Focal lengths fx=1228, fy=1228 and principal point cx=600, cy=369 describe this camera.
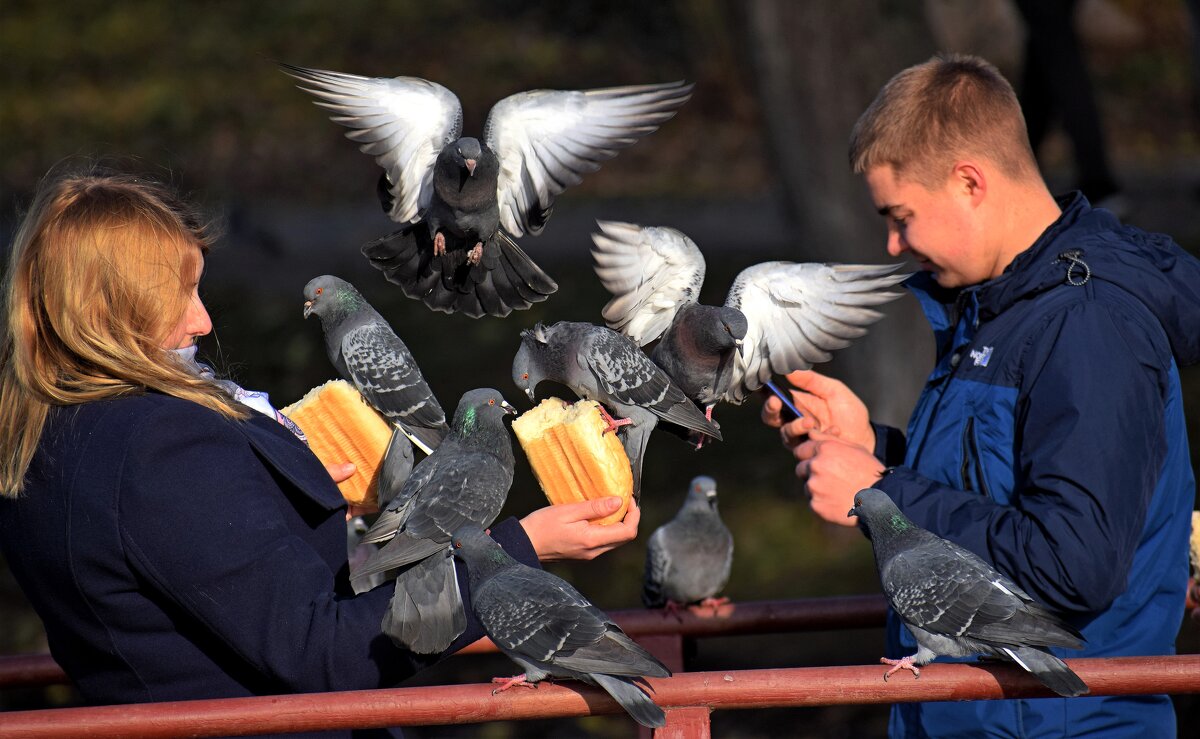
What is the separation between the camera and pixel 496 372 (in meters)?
11.7

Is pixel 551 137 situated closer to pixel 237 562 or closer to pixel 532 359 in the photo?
pixel 532 359

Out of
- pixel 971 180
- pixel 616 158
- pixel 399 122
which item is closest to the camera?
pixel 971 180

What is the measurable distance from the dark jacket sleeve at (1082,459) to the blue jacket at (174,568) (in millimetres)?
1155

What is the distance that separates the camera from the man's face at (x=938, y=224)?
262cm

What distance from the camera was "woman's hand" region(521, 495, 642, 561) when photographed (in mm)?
2438

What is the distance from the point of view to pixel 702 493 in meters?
5.03

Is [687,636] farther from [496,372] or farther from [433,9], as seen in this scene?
[433,9]

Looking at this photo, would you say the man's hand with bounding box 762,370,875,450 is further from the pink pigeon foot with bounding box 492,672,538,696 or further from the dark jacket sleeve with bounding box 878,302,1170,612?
the pink pigeon foot with bounding box 492,672,538,696

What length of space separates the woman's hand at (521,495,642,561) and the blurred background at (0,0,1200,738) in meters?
0.83

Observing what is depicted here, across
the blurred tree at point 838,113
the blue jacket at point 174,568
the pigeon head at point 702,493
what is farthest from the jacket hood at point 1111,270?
the blurred tree at point 838,113

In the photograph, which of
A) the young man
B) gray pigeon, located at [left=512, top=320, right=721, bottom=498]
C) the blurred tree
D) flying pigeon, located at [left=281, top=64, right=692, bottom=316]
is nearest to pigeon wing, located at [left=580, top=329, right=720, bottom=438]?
gray pigeon, located at [left=512, top=320, right=721, bottom=498]

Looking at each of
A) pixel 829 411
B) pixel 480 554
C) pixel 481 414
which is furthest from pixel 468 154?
pixel 480 554

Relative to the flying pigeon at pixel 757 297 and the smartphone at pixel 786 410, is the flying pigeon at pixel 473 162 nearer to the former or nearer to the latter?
the flying pigeon at pixel 757 297

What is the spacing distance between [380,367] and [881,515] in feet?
4.23
